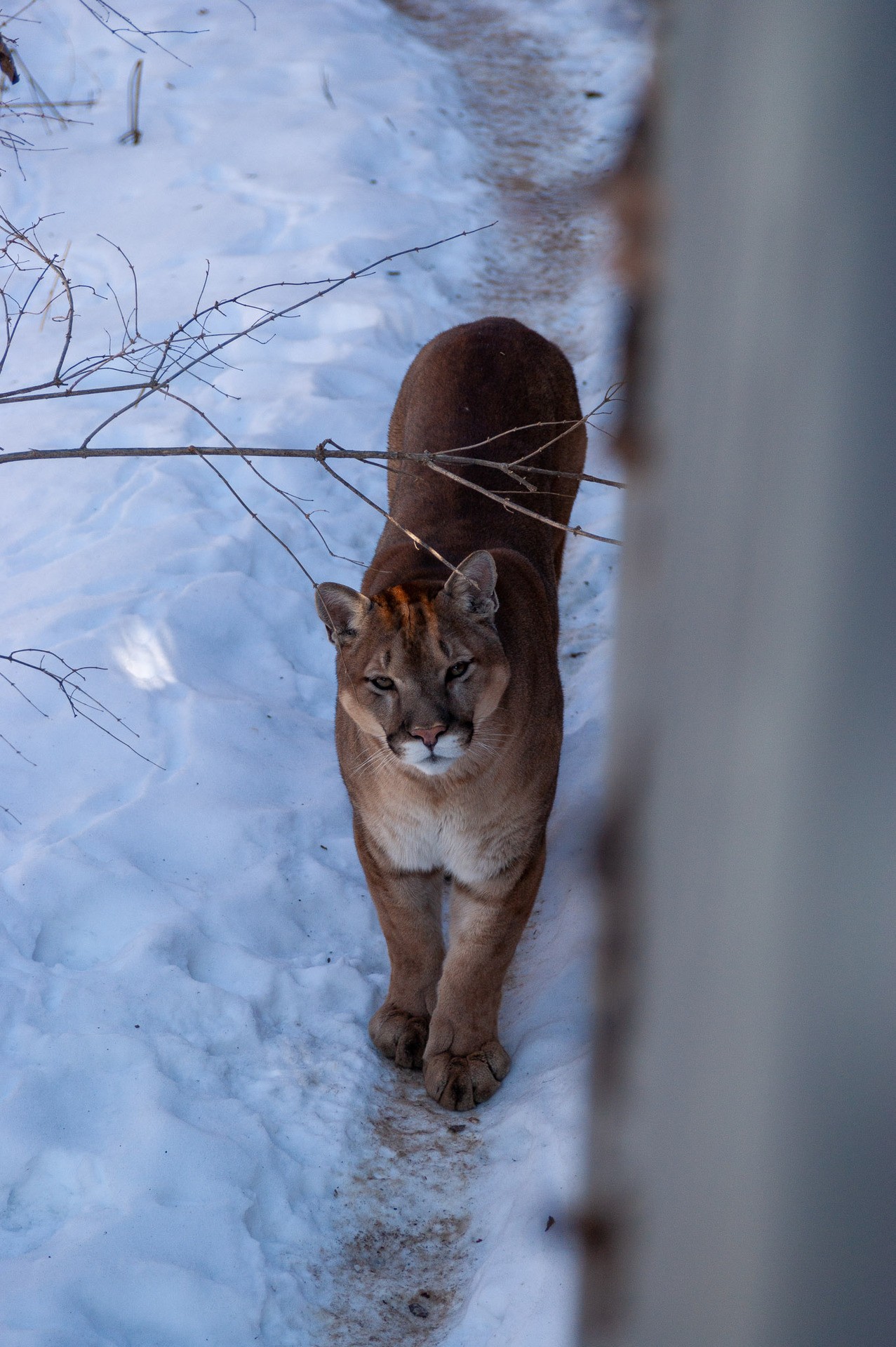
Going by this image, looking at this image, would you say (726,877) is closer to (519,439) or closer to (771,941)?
(771,941)

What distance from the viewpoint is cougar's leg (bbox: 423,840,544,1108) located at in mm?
3258

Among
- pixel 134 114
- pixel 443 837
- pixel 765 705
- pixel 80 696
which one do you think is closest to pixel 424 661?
pixel 443 837

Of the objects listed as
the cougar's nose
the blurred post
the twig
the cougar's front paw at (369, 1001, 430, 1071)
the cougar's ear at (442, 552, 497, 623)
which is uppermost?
the blurred post

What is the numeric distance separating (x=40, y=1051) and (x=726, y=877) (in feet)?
9.37

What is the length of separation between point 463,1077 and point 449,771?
82 centimetres

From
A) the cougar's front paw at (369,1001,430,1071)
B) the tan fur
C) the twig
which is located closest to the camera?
the tan fur

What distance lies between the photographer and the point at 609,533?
5.44 m

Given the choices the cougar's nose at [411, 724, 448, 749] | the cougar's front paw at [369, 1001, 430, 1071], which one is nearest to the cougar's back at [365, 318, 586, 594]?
the cougar's nose at [411, 724, 448, 749]

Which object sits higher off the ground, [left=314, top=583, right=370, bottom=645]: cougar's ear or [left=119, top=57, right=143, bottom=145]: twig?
[left=314, top=583, right=370, bottom=645]: cougar's ear

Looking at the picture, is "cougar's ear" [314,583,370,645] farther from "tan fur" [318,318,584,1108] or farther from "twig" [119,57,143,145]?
"twig" [119,57,143,145]

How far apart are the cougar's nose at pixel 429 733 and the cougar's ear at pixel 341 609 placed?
0.42 metres

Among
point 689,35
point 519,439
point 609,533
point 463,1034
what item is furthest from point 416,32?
point 689,35

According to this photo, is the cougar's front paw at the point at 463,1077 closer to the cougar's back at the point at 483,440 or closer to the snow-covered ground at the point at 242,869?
the snow-covered ground at the point at 242,869

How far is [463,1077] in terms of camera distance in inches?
128
